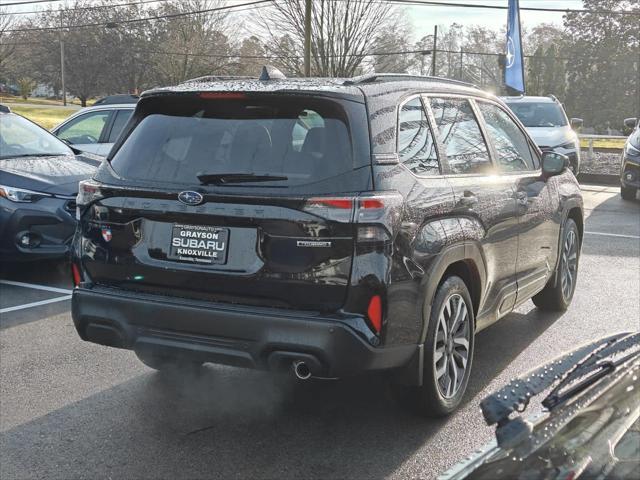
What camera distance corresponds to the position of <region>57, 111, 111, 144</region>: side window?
11180mm

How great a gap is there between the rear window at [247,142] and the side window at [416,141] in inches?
12.6

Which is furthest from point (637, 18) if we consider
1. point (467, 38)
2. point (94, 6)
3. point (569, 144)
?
point (569, 144)

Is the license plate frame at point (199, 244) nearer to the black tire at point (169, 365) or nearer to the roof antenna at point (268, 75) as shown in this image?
the roof antenna at point (268, 75)

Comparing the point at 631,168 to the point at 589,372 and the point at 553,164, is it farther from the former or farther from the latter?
the point at 589,372

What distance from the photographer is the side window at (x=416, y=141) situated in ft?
12.8

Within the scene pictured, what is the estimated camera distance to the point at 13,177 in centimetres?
738

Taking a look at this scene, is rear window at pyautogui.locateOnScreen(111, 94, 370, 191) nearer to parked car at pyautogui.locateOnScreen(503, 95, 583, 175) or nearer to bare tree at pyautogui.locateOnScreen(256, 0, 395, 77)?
parked car at pyautogui.locateOnScreen(503, 95, 583, 175)

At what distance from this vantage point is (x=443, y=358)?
4137 mm

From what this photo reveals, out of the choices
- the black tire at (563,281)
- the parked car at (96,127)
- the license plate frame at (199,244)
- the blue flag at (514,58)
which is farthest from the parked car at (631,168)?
the license plate frame at (199,244)

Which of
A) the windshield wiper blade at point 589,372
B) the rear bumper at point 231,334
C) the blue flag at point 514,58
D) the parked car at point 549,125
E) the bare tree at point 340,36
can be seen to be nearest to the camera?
the windshield wiper blade at point 589,372

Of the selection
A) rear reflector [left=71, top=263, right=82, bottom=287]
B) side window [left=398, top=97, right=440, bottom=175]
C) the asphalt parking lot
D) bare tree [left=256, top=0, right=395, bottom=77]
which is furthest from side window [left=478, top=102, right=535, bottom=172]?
bare tree [left=256, top=0, right=395, bottom=77]

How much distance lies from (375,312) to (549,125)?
1365cm

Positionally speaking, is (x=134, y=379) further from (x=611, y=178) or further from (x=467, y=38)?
(x=467, y=38)

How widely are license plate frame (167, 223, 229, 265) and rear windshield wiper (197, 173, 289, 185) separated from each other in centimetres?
23
